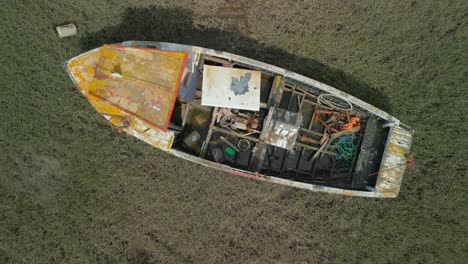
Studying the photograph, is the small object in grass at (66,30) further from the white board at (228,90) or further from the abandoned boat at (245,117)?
the white board at (228,90)

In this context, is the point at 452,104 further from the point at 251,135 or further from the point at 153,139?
the point at 153,139

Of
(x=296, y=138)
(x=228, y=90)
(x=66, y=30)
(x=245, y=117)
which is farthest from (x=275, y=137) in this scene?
(x=66, y=30)

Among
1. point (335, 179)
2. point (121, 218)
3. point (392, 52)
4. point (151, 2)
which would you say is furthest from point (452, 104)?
point (121, 218)

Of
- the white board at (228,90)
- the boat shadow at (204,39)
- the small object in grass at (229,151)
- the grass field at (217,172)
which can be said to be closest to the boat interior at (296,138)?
the small object in grass at (229,151)

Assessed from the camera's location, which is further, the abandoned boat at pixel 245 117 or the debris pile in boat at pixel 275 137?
the debris pile in boat at pixel 275 137

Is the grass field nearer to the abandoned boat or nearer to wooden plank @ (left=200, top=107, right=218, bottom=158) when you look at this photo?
the abandoned boat
